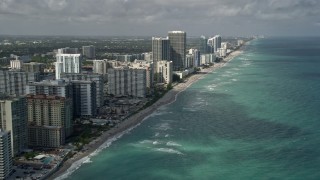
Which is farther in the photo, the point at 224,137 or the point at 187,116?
the point at 187,116

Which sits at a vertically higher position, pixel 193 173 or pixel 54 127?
pixel 54 127

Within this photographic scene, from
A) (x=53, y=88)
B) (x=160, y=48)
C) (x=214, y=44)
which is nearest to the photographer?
(x=53, y=88)

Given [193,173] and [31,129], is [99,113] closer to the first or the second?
[31,129]

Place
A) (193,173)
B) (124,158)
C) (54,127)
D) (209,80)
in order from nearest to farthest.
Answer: (193,173) < (124,158) < (54,127) < (209,80)

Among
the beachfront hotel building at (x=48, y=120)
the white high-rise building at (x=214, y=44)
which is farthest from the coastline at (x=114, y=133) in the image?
the white high-rise building at (x=214, y=44)

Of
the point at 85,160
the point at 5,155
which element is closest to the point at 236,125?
the point at 85,160

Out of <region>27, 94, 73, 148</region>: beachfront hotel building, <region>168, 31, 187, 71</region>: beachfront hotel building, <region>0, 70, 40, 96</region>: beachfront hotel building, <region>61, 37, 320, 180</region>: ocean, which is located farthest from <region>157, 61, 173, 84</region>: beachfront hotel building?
<region>27, 94, 73, 148</region>: beachfront hotel building

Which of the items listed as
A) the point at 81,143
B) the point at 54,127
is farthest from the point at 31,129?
the point at 81,143

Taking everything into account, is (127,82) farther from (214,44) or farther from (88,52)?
(214,44)
